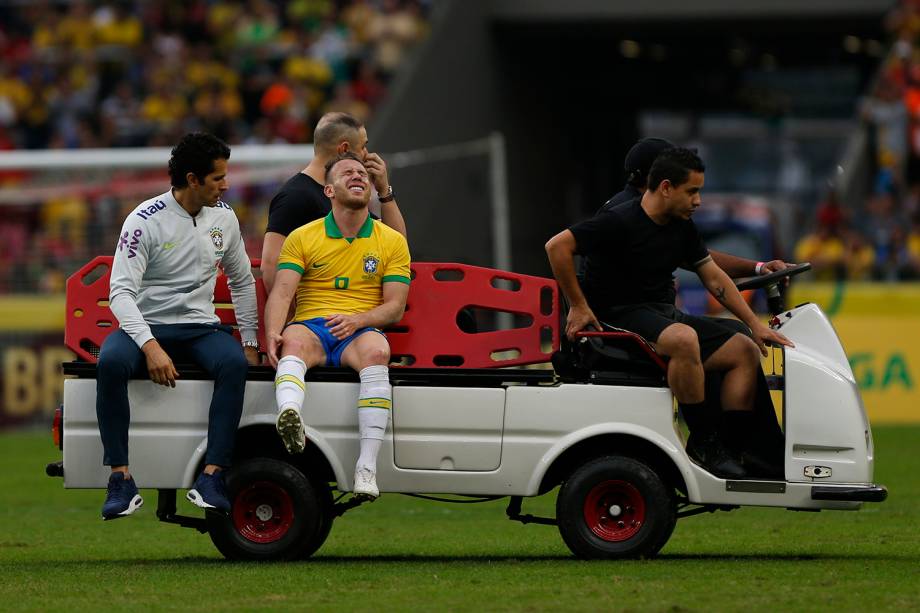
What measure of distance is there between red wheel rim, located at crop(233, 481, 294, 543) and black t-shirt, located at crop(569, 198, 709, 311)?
1736 mm

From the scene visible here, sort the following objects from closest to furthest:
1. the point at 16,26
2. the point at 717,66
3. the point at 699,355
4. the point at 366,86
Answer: the point at 699,355
the point at 366,86
the point at 16,26
the point at 717,66

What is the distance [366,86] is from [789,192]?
16.4 meters

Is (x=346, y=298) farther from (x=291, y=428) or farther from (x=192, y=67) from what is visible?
(x=192, y=67)

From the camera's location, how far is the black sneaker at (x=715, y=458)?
820 cm

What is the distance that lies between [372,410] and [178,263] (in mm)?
1146

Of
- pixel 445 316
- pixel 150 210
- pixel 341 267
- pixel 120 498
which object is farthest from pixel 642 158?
pixel 120 498

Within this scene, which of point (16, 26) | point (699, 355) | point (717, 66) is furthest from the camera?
point (717, 66)

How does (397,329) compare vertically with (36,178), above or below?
below

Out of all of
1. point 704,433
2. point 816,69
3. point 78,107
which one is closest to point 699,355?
point 704,433

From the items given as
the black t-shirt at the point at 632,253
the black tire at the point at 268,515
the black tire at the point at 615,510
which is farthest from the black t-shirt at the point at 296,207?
the black tire at the point at 615,510

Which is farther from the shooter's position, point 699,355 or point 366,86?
point 366,86

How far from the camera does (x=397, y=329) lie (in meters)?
8.56

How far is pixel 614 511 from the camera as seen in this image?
823 centimetres

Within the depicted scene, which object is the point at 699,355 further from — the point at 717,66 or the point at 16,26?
the point at 717,66
